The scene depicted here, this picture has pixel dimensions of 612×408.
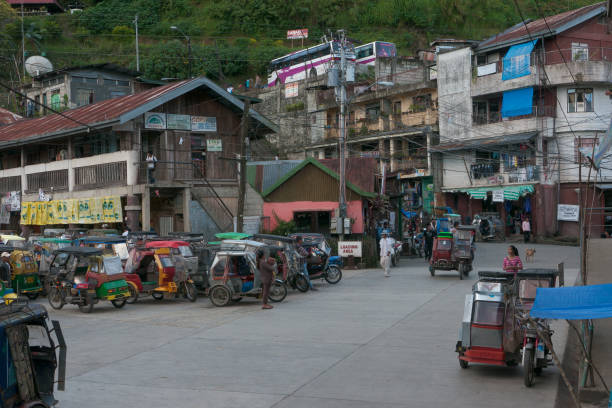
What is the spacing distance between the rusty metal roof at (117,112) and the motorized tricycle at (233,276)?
40.7ft

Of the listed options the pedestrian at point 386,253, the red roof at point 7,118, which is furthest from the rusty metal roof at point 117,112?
the red roof at point 7,118

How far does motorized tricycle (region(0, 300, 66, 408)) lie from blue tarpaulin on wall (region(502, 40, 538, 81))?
39.6m

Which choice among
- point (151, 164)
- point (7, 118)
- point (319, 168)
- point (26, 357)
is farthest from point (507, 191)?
point (26, 357)

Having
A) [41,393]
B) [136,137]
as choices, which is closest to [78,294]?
[41,393]

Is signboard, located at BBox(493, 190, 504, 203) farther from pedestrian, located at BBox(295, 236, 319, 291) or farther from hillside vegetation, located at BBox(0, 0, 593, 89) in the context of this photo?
hillside vegetation, located at BBox(0, 0, 593, 89)

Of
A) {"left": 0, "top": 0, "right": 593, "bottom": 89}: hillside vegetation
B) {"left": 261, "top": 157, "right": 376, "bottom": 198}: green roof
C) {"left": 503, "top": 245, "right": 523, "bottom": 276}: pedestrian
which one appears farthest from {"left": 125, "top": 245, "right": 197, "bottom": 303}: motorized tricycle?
{"left": 0, "top": 0, "right": 593, "bottom": 89}: hillside vegetation

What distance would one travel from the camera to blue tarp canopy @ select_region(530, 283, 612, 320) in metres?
7.08

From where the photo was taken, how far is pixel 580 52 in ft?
137

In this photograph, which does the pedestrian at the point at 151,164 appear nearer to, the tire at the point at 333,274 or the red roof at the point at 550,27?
the tire at the point at 333,274

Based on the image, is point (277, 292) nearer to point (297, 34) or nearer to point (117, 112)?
point (117, 112)

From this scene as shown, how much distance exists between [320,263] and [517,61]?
1046 inches

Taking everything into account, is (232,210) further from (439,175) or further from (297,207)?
(439,175)

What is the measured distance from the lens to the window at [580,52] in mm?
41719

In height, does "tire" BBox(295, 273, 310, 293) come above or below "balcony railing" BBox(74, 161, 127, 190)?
below
